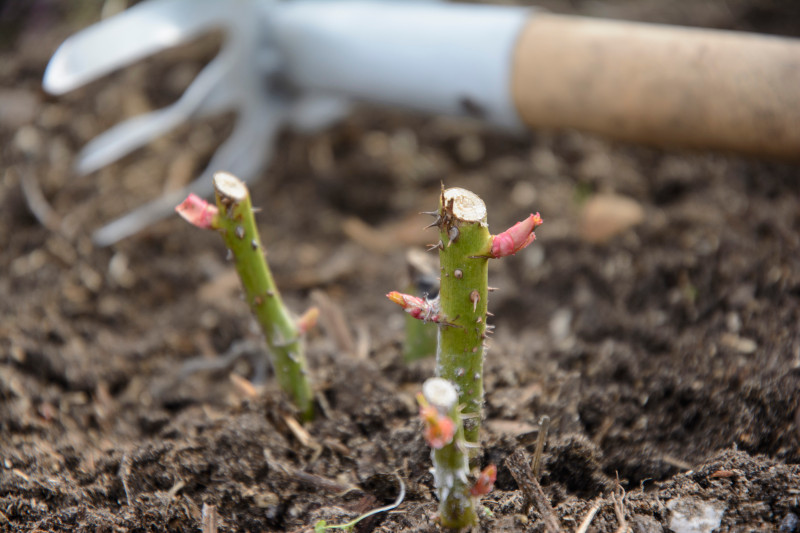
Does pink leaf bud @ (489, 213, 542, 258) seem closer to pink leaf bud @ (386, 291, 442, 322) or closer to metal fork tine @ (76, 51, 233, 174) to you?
pink leaf bud @ (386, 291, 442, 322)

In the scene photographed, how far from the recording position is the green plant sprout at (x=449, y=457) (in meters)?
0.77

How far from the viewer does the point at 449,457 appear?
0.85 metres

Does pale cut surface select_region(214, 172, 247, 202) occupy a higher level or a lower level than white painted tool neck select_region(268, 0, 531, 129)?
higher

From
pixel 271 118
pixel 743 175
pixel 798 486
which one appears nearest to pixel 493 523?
pixel 798 486

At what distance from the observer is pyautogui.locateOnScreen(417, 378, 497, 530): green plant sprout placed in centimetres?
77

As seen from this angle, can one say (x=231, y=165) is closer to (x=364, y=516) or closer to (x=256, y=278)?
(x=256, y=278)

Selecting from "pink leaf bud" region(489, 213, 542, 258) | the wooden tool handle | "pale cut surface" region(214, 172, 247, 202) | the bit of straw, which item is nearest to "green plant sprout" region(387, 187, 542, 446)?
"pink leaf bud" region(489, 213, 542, 258)

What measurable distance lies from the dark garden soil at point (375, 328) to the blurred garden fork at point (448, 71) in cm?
22

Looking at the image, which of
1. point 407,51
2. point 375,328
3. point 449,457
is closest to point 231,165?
point 407,51

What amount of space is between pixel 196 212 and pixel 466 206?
1.23 feet

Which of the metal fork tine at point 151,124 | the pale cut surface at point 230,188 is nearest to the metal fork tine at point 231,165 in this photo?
the metal fork tine at point 151,124

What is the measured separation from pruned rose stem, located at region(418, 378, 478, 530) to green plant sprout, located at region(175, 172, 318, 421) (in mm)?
364

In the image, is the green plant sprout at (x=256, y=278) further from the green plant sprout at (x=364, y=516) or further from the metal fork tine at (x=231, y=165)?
the metal fork tine at (x=231, y=165)

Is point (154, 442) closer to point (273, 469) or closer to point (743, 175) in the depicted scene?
point (273, 469)
